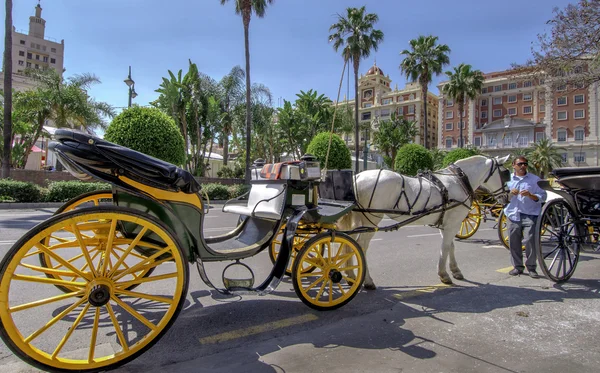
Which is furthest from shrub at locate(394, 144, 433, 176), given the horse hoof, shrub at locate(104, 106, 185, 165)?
the horse hoof

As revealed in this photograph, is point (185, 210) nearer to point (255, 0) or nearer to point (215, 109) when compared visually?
point (255, 0)

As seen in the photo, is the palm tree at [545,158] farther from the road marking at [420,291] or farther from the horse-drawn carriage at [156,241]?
the road marking at [420,291]

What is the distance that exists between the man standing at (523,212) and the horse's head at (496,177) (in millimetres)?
123

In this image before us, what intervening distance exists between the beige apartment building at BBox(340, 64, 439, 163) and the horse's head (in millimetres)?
79292

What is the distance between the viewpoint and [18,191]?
14.7 m

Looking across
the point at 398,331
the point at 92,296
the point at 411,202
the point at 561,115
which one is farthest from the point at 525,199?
the point at 561,115

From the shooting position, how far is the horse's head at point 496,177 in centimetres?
579

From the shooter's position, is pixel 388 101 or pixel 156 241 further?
pixel 388 101

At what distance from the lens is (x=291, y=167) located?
4035 millimetres

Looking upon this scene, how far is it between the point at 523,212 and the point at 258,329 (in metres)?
4.24

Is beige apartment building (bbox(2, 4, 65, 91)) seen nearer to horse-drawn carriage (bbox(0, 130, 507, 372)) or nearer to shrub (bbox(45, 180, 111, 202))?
shrub (bbox(45, 180, 111, 202))

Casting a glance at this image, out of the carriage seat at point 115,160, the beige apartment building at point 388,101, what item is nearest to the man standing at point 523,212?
the carriage seat at point 115,160

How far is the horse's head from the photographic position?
19.0ft

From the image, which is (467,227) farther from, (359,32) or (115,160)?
(359,32)
